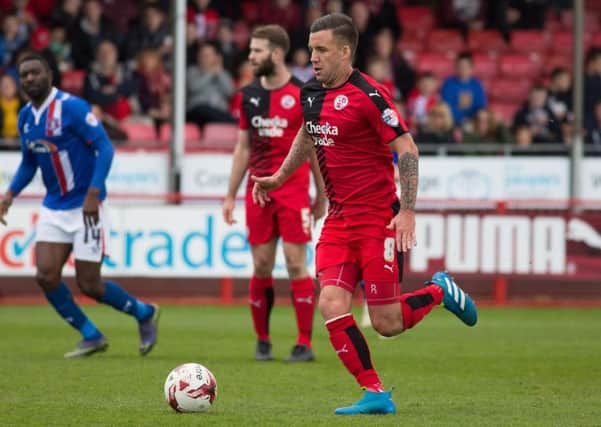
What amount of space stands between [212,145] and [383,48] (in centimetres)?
401

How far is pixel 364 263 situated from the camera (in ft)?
25.1

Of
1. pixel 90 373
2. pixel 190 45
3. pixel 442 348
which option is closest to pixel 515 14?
pixel 190 45

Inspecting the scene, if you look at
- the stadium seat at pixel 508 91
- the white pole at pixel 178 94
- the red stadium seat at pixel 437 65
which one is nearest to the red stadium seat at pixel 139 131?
the white pole at pixel 178 94

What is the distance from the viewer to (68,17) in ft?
65.6

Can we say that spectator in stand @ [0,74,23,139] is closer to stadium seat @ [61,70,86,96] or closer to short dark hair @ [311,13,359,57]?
stadium seat @ [61,70,86,96]

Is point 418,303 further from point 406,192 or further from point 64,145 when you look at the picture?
point 64,145

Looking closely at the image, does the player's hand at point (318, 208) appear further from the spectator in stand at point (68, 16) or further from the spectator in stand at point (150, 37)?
the spectator in stand at point (68, 16)

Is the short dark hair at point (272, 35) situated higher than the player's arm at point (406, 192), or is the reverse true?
the short dark hair at point (272, 35)

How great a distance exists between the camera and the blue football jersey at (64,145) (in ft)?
33.9

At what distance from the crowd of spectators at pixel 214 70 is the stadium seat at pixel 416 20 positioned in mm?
1269

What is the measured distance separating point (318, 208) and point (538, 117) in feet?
31.8

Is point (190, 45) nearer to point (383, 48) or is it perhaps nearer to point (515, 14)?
point (383, 48)

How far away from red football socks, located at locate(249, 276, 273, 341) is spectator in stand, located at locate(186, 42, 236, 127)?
8.33m

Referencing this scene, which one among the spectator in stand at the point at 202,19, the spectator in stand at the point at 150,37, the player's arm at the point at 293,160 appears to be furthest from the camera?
the spectator in stand at the point at 202,19
